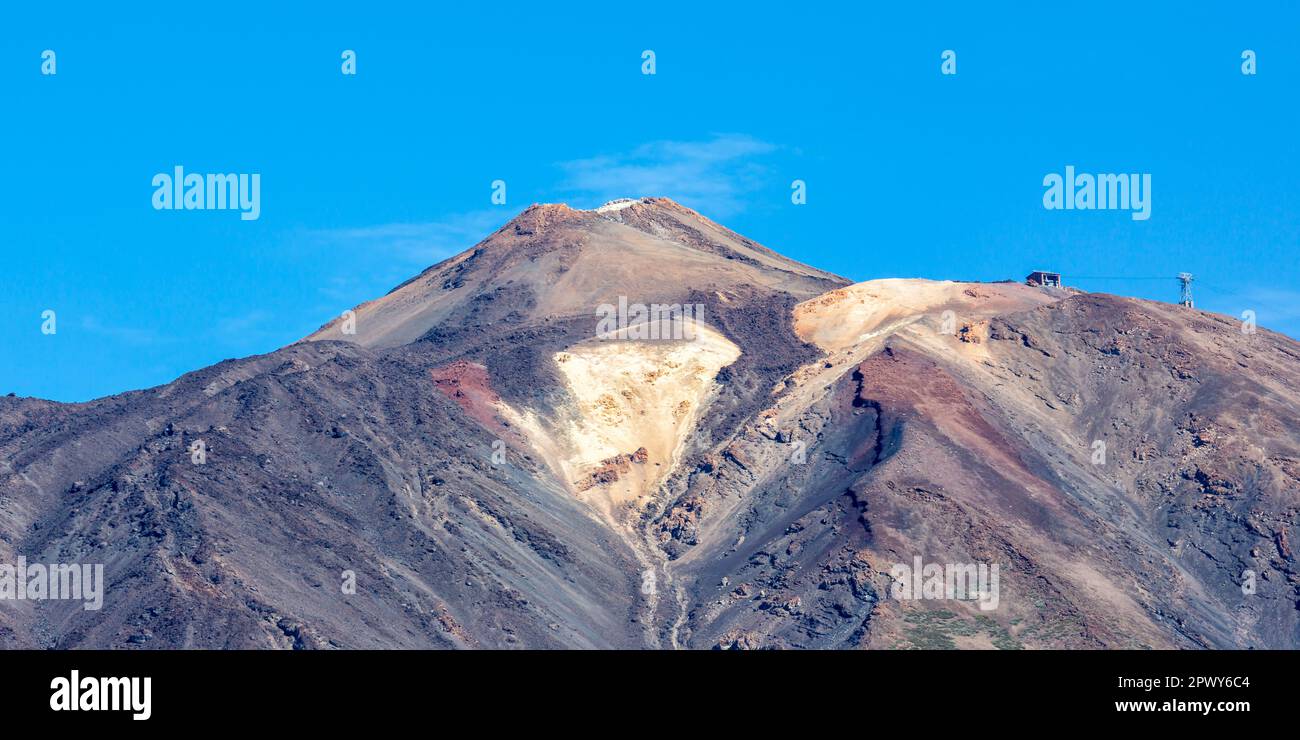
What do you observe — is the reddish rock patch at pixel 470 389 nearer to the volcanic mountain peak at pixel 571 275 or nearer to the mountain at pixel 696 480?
the mountain at pixel 696 480

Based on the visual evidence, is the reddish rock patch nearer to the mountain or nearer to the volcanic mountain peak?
the mountain

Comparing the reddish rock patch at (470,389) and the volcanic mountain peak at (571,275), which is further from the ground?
the volcanic mountain peak at (571,275)

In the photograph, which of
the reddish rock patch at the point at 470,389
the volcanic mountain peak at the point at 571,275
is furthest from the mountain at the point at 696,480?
the volcanic mountain peak at the point at 571,275

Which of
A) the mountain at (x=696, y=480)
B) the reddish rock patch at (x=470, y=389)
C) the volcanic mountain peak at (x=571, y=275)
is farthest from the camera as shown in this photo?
the volcanic mountain peak at (x=571, y=275)

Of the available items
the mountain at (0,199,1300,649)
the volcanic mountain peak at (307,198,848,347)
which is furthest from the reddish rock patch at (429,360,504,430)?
the volcanic mountain peak at (307,198,848,347)

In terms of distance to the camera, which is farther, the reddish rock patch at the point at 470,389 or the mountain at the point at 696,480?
the reddish rock patch at the point at 470,389

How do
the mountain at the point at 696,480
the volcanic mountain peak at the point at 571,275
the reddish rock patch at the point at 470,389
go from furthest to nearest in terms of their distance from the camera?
the volcanic mountain peak at the point at 571,275
the reddish rock patch at the point at 470,389
the mountain at the point at 696,480
